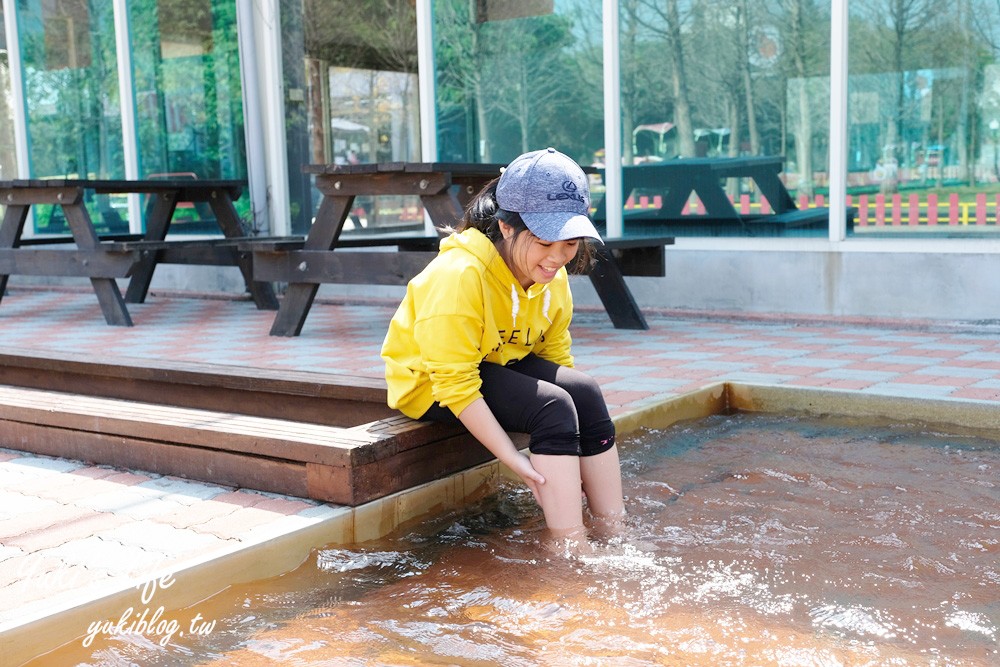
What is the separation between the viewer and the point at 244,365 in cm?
503

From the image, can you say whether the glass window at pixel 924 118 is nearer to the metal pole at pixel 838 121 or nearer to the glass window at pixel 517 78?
the metal pole at pixel 838 121

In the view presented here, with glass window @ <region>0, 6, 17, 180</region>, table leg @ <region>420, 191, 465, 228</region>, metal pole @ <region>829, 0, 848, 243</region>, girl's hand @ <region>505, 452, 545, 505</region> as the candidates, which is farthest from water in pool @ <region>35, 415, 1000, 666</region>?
glass window @ <region>0, 6, 17, 180</region>

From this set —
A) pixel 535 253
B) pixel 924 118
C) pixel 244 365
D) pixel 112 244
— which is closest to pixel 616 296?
pixel 924 118

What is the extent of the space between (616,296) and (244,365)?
2.29 metres

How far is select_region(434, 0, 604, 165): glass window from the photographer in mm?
7367

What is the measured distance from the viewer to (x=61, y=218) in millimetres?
10398

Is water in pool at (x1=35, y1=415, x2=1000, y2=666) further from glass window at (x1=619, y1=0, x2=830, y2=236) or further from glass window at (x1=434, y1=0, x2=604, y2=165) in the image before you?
glass window at (x1=434, y1=0, x2=604, y2=165)

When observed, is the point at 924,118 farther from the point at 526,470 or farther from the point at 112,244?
the point at 112,244

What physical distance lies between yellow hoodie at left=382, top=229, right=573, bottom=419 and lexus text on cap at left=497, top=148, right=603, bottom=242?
15 cm

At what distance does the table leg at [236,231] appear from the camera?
25.9 ft

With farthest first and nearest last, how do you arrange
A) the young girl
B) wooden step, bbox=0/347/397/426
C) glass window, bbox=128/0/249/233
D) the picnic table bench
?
glass window, bbox=128/0/249/233 < the picnic table bench < wooden step, bbox=0/347/397/426 < the young girl

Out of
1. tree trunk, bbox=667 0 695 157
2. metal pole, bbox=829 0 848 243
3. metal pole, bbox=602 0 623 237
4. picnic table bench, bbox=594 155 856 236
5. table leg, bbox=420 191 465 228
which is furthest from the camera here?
metal pole, bbox=602 0 623 237

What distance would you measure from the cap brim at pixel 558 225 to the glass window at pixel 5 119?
9368 millimetres

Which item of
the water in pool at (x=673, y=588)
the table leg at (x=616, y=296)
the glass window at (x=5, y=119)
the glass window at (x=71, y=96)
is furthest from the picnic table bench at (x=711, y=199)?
the glass window at (x=5, y=119)
